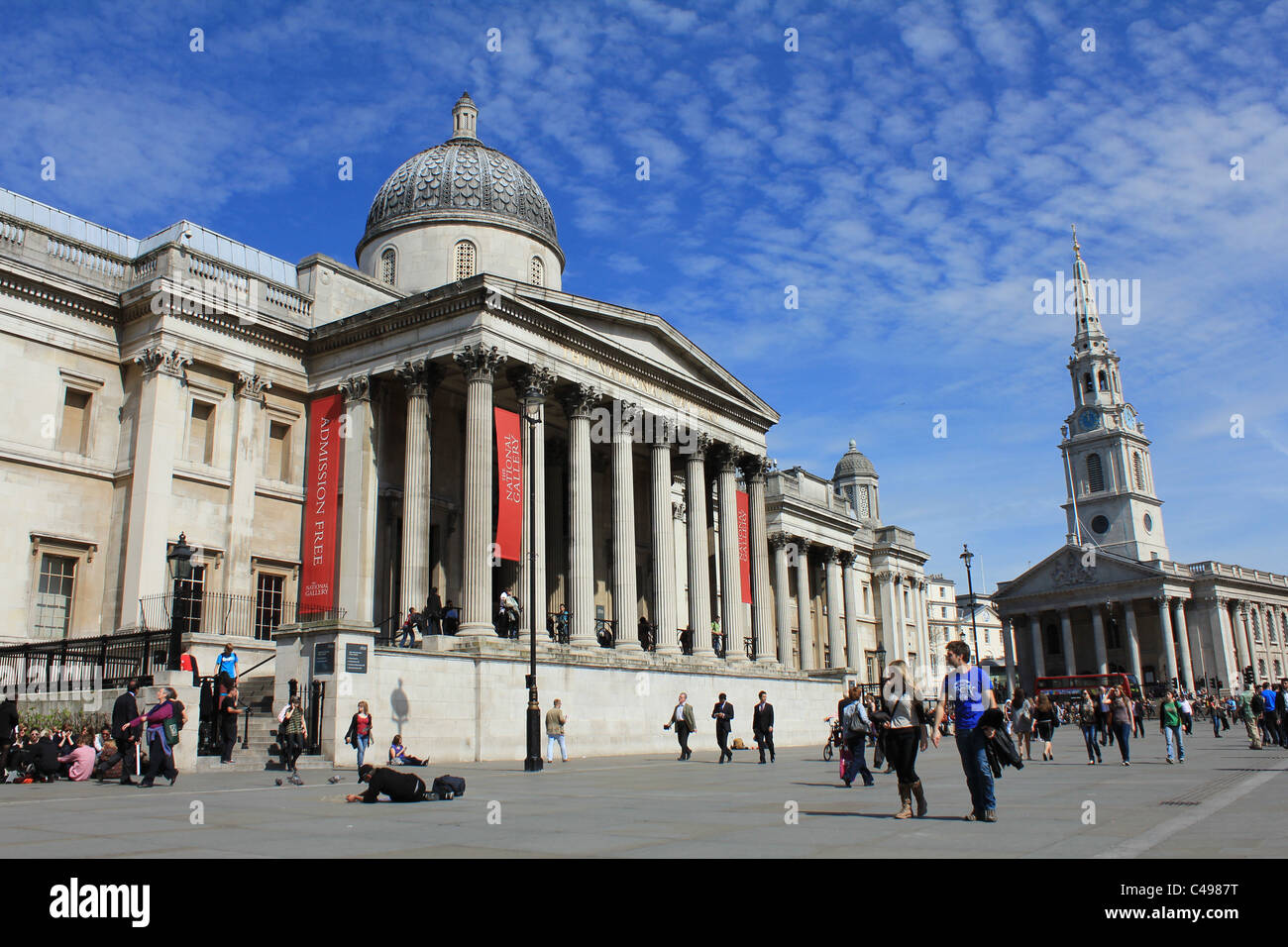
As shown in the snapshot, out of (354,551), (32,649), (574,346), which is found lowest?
(32,649)

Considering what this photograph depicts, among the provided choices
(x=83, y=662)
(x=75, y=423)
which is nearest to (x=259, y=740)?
(x=83, y=662)

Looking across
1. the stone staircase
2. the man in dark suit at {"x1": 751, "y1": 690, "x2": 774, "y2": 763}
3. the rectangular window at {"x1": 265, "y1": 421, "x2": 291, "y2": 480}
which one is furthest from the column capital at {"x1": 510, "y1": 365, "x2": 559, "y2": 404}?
the man in dark suit at {"x1": 751, "y1": 690, "x2": 774, "y2": 763}

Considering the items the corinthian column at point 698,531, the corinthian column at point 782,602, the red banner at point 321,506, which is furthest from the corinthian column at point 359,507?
the corinthian column at point 782,602

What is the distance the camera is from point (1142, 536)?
10638 cm

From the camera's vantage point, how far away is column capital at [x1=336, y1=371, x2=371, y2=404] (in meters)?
30.8

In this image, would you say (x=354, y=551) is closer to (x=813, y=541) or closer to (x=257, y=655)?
(x=257, y=655)

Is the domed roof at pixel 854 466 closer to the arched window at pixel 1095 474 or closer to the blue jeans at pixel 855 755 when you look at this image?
the arched window at pixel 1095 474

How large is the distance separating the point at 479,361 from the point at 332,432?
5736 millimetres

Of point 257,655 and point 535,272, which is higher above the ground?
point 535,272

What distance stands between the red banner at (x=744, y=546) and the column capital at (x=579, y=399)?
9.23 metres

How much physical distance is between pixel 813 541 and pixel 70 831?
159 feet
